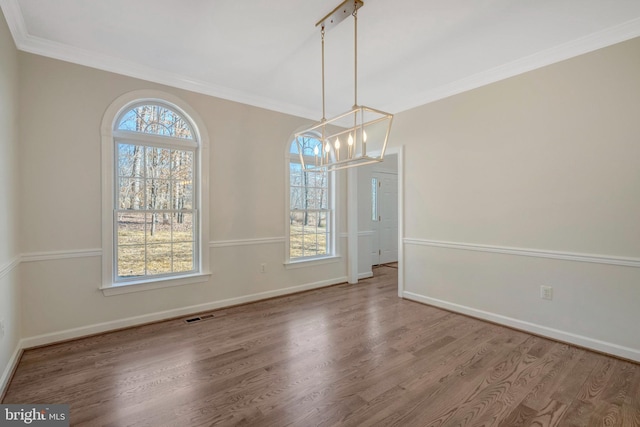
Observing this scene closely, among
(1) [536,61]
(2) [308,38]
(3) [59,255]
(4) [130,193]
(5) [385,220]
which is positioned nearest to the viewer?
(2) [308,38]

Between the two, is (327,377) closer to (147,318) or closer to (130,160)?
(147,318)

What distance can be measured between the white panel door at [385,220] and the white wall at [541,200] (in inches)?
103

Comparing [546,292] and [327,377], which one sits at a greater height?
[546,292]

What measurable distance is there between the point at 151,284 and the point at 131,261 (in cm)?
33

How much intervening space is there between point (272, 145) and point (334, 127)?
1285mm

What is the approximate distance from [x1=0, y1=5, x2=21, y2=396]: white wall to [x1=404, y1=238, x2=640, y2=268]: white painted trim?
409cm

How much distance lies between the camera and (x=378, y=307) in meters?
3.81

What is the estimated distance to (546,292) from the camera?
2.92 m

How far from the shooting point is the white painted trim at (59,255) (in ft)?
8.62

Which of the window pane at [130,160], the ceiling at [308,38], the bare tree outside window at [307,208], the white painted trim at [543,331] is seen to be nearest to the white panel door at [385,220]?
the bare tree outside window at [307,208]

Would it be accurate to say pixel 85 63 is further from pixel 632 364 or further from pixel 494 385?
pixel 632 364

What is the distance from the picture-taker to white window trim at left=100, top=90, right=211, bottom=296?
2969mm

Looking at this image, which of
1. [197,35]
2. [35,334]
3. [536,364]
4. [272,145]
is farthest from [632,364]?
[35,334]

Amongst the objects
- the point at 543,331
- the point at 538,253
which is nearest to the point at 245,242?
the point at 538,253
